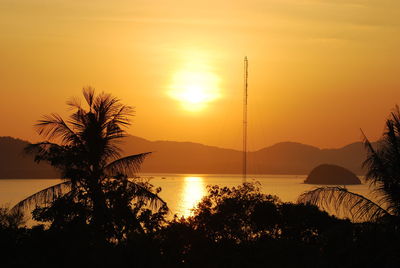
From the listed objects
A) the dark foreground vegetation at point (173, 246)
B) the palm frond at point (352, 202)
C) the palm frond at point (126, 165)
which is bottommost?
the dark foreground vegetation at point (173, 246)

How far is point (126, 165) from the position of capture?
31109 mm

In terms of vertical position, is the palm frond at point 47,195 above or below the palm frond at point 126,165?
below

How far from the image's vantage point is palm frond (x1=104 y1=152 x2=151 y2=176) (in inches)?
1215

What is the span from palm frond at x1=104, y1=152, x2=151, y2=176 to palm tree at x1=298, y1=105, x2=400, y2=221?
9.31 m

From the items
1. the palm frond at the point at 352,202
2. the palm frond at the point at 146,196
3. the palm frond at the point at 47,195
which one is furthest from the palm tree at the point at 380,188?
the palm frond at the point at 47,195

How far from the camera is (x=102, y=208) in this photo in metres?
30.0

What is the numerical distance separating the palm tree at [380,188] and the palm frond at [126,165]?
30.6 ft

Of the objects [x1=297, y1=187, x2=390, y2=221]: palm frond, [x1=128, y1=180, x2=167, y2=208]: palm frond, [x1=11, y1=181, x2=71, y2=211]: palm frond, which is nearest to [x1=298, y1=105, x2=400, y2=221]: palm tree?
[x1=297, y1=187, x2=390, y2=221]: palm frond

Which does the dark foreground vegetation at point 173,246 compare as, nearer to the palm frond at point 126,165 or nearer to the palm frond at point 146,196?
the palm frond at point 146,196

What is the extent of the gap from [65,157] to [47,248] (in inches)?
165

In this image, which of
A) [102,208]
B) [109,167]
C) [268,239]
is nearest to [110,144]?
[109,167]

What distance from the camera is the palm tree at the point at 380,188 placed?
969 inches

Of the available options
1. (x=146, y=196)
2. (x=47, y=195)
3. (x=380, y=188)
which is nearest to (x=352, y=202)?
(x=380, y=188)

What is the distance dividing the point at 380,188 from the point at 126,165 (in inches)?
481
